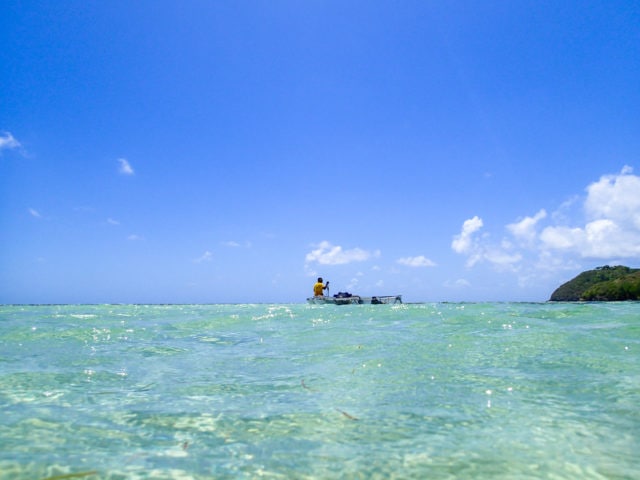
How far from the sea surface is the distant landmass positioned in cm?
6281

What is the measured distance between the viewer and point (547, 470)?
3.44 m

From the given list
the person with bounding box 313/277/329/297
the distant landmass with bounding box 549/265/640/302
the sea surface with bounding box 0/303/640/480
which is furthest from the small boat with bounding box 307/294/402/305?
the distant landmass with bounding box 549/265/640/302

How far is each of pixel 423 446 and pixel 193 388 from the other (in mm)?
3746

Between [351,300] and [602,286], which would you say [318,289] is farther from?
[602,286]

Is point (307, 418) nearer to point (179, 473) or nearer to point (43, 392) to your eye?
point (179, 473)

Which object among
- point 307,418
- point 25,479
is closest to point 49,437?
point 25,479

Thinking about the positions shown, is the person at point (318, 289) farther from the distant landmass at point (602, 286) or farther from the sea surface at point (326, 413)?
the distant landmass at point (602, 286)

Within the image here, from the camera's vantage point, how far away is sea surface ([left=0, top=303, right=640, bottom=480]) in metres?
3.53

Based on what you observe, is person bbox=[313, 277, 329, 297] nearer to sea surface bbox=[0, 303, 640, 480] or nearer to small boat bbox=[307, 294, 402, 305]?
small boat bbox=[307, 294, 402, 305]

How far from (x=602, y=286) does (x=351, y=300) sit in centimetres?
5076

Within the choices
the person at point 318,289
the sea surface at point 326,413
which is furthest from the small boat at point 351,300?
the sea surface at point 326,413

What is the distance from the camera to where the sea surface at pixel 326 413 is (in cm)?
353

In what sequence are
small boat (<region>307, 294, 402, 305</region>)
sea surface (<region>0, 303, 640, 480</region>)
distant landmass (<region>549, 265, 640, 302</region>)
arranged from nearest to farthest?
sea surface (<region>0, 303, 640, 480</region>), small boat (<region>307, 294, 402, 305</region>), distant landmass (<region>549, 265, 640, 302</region>)

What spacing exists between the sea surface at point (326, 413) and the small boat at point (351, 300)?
31.4 m
